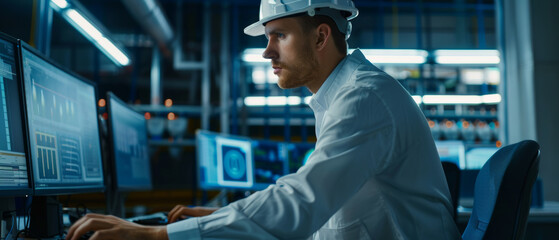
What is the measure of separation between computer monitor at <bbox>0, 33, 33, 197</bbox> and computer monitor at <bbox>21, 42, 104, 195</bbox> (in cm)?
2

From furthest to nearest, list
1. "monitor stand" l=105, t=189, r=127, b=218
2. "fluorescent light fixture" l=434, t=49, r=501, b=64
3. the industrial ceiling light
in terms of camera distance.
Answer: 1. "fluorescent light fixture" l=434, t=49, r=501, b=64
2. the industrial ceiling light
3. "monitor stand" l=105, t=189, r=127, b=218

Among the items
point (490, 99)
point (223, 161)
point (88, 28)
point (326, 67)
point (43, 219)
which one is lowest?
point (223, 161)

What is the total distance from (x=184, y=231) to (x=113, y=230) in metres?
0.11

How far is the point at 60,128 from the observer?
1416 mm

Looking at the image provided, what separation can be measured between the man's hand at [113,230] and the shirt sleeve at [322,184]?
3cm

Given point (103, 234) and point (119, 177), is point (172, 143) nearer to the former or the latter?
point (119, 177)

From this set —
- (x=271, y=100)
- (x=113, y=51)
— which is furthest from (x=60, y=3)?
(x=271, y=100)

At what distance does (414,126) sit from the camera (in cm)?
108

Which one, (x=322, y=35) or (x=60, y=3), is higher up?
(x=60, y=3)

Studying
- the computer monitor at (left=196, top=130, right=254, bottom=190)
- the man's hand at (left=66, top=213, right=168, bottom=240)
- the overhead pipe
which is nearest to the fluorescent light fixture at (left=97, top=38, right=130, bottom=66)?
the computer monitor at (left=196, top=130, right=254, bottom=190)

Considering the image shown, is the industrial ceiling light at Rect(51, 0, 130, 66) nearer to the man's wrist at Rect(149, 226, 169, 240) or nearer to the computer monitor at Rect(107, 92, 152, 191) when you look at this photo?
the computer monitor at Rect(107, 92, 152, 191)

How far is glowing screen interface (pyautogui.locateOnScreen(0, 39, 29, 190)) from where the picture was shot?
1.10 m

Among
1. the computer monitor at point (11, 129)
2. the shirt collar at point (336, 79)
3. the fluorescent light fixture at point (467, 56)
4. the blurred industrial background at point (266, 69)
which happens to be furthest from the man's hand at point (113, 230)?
the fluorescent light fixture at point (467, 56)

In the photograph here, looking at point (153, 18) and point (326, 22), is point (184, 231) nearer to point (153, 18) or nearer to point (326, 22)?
point (326, 22)
